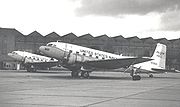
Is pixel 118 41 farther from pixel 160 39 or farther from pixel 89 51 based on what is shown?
pixel 89 51

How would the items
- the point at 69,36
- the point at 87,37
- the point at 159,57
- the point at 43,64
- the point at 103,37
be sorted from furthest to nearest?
the point at 103,37 < the point at 87,37 < the point at 69,36 < the point at 43,64 < the point at 159,57

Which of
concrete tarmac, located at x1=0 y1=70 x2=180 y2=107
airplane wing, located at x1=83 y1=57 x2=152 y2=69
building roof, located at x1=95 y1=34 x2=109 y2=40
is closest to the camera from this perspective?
concrete tarmac, located at x1=0 y1=70 x2=180 y2=107

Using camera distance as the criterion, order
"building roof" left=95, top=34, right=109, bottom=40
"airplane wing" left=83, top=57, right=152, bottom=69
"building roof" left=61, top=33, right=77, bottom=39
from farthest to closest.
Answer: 1. "building roof" left=95, top=34, right=109, bottom=40
2. "building roof" left=61, top=33, right=77, bottom=39
3. "airplane wing" left=83, top=57, right=152, bottom=69

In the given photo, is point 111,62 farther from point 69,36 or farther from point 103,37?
point 103,37

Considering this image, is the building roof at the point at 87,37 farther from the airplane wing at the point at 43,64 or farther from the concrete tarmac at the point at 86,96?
the concrete tarmac at the point at 86,96

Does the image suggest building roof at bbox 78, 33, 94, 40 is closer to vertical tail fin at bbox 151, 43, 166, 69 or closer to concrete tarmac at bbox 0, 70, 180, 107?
vertical tail fin at bbox 151, 43, 166, 69

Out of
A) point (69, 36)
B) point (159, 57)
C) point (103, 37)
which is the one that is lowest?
point (159, 57)

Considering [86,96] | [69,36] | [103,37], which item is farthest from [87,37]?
[86,96]

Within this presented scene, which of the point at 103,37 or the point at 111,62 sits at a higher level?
the point at 103,37

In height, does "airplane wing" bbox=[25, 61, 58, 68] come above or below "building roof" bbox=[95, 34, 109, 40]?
below

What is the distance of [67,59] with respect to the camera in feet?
126

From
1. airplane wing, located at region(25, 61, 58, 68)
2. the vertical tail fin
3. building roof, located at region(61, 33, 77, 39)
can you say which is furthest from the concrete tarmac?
building roof, located at region(61, 33, 77, 39)

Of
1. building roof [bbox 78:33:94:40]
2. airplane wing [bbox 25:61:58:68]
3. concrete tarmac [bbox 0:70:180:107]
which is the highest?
building roof [bbox 78:33:94:40]

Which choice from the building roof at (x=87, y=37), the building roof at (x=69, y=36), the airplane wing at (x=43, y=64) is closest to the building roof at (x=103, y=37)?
the building roof at (x=87, y=37)
